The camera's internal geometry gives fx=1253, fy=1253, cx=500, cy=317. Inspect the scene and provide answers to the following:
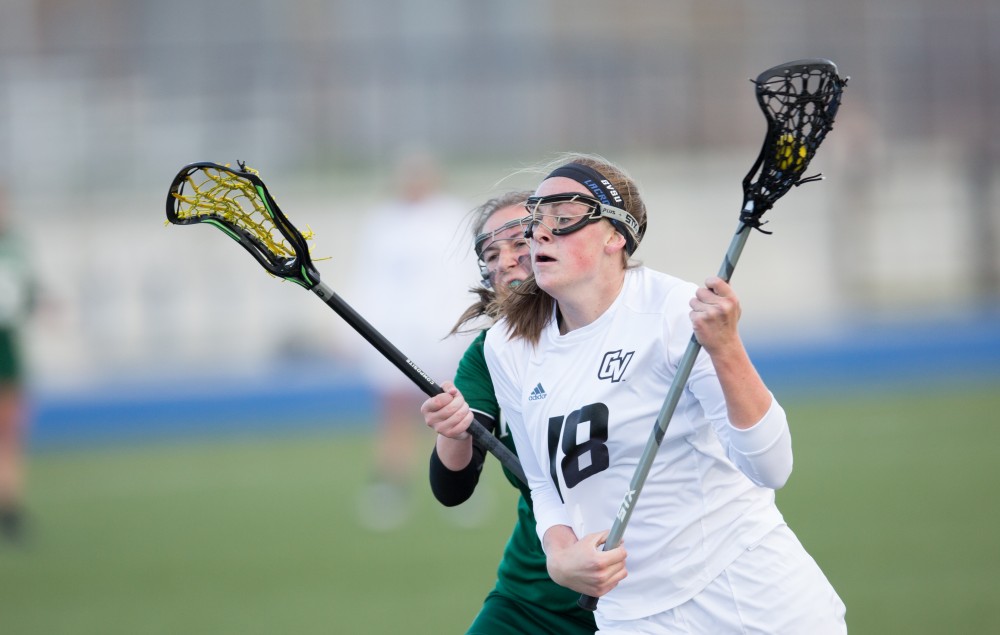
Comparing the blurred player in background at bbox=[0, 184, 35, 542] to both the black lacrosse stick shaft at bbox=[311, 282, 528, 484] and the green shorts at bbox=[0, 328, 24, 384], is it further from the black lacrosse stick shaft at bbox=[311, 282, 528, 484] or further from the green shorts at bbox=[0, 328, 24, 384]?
the black lacrosse stick shaft at bbox=[311, 282, 528, 484]

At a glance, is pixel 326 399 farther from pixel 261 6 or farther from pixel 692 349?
pixel 692 349

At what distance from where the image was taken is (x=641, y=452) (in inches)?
130

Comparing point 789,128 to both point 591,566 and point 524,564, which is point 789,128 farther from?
point 524,564

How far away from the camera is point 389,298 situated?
10.8 meters

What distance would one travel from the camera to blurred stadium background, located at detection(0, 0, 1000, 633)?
15.4 metres

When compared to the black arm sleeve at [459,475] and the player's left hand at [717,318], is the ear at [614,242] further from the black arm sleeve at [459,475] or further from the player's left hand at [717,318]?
the black arm sleeve at [459,475]

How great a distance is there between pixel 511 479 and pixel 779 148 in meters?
1.49

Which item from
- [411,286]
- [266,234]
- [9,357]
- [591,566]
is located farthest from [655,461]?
[9,357]

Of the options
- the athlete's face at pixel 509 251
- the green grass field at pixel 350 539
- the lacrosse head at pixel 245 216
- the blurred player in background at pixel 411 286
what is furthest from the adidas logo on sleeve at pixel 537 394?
the blurred player in background at pixel 411 286

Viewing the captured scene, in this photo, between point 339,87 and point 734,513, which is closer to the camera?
point 734,513

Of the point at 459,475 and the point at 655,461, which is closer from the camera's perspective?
the point at 655,461

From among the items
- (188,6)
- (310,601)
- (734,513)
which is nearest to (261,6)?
(188,6)

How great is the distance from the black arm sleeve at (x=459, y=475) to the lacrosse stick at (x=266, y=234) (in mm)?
116

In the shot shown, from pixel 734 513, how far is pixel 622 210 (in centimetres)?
88
